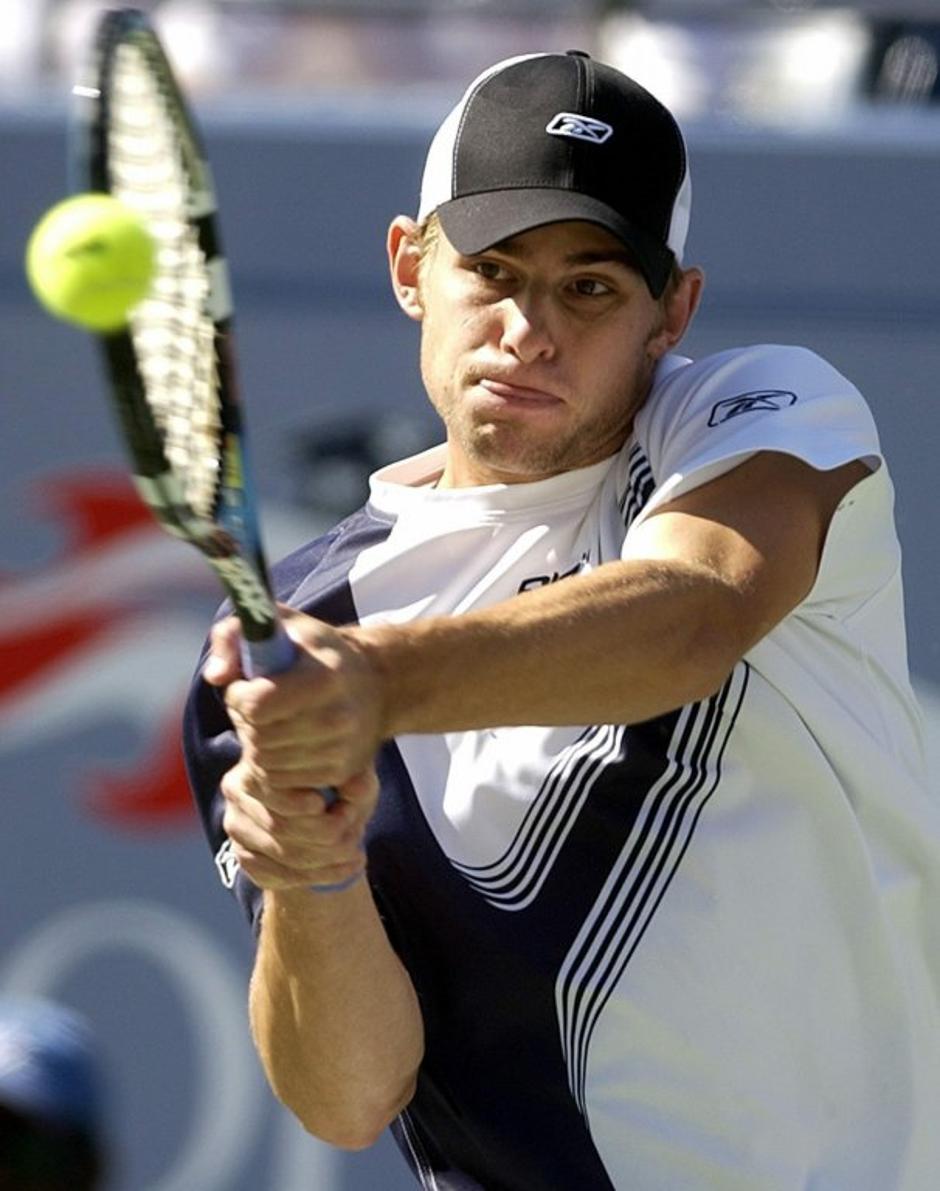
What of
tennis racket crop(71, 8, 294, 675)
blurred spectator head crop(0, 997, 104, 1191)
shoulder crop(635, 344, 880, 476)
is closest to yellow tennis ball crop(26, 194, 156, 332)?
tennis racket crop(71, 8, 294, 675)

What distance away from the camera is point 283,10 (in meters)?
5.77

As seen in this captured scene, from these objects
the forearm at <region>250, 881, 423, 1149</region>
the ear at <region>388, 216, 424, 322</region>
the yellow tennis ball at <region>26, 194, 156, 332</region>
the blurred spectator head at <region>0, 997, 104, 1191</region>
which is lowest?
the forearm at <region>250, 881, 423, 1149</region>

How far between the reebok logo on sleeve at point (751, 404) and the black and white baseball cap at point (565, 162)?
0.53ft

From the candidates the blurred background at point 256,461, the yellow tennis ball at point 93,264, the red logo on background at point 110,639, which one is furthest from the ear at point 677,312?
the red logo on background at point 110,639

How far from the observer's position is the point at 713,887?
2479 mm

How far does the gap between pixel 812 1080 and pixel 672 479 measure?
0.63m

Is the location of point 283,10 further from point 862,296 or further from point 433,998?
point 433,998

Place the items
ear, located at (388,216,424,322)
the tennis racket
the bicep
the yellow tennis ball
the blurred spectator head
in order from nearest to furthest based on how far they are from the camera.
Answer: the blurred spectator head → the yellow tennis ball → the tennis racket → the bicep → ear, located at (388,216,424,322)

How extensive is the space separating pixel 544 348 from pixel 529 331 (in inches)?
0.9

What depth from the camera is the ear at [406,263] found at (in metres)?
2.76

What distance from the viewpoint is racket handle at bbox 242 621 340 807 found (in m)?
2.03

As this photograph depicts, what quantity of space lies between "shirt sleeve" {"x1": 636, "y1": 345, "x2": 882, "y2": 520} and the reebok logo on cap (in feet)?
0.84

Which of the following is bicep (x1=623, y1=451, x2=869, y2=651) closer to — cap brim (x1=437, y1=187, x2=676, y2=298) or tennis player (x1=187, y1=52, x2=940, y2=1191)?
tennis player (x1=187, y1=52, x2=940, y2=1191)

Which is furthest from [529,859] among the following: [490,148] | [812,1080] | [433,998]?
[490,148]
